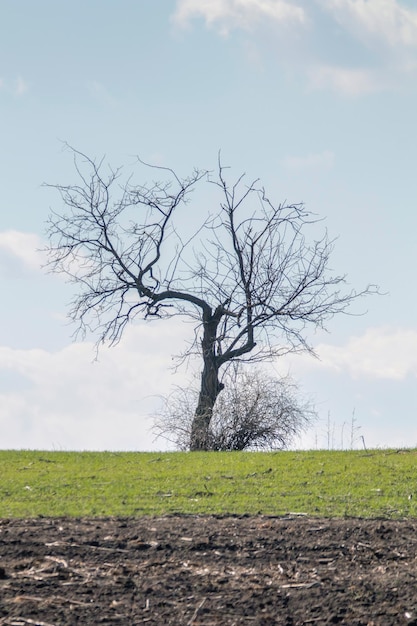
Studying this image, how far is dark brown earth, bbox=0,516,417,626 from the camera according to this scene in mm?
6074

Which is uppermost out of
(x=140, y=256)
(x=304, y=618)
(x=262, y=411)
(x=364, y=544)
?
(x=140, y=256)

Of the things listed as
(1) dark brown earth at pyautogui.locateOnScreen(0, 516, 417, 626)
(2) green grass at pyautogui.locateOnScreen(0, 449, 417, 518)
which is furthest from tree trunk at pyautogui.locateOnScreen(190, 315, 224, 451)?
(1) dark brown earth at pyautogui.locateOnScreen(0, 516, 417, 626)

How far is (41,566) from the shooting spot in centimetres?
709

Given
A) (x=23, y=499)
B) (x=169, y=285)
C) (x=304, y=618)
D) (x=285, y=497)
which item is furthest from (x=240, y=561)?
(x=169, y=285)

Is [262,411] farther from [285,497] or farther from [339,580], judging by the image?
[339,580]

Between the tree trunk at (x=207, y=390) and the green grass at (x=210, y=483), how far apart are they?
4.51 meters

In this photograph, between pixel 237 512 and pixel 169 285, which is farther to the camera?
pixel 169 285

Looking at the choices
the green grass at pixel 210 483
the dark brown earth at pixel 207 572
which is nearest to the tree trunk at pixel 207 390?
the green grass at pixel 210 483

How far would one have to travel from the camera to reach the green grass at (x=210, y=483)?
33.5ft

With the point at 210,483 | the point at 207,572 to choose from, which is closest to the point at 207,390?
the point at 210,483

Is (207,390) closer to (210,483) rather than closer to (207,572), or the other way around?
(210,483)

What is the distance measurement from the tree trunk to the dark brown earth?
36.5 ft

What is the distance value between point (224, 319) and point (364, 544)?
13678 mm

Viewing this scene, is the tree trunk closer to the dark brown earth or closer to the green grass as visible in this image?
the green grass
